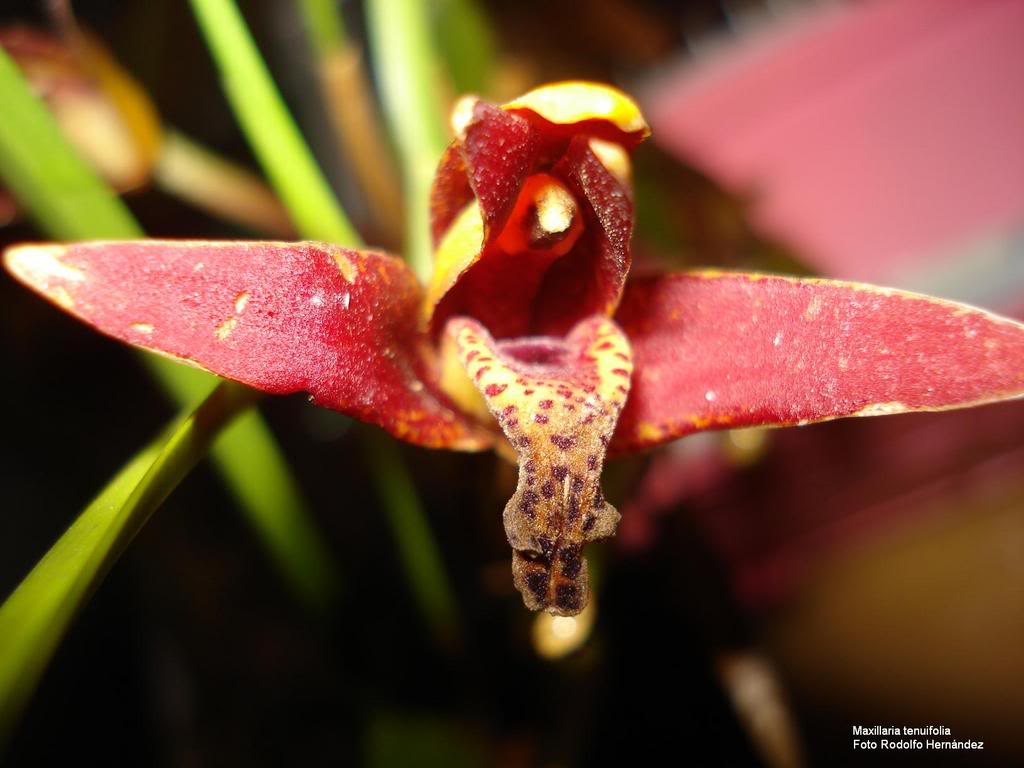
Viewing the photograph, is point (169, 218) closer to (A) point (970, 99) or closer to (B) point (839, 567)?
(B) point (839, 567)

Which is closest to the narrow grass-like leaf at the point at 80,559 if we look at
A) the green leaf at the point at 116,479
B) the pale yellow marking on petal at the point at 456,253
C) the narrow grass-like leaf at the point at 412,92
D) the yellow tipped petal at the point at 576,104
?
the green leaf at the point at 116,479

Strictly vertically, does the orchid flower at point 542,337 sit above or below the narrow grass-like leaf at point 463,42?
below

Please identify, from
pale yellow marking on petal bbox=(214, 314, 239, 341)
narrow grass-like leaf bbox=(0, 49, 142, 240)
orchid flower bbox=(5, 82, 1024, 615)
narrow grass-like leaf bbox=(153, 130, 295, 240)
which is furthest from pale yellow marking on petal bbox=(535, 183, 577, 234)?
narrow grass-like leaf bbox=(153, 130, 295, 240)

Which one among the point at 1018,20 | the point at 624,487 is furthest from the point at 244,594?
the point at 1018,20

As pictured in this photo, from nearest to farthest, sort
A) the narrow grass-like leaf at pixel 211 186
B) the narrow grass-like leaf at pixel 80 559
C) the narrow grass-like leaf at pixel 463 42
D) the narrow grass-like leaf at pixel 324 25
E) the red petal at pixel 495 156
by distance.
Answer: the narrow grass-like leaf at pixel 80 559 → the red petal at pixel 495 156 → the narrow grass-like leaf at pixel 324 25 → the narrow grass-like leaf at pixel 211 186 → the narrow grass-like leaf at pixel 463 42

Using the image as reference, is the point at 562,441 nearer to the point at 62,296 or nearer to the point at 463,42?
the point at 62,296

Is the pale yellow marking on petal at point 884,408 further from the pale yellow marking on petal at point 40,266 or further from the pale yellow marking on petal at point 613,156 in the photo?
the pale yellow marking on petal at point 40,266

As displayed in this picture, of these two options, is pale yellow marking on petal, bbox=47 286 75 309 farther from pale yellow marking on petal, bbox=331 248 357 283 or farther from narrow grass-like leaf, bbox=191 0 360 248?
narrow grass-like leaf, bbox=191 0 360 248
